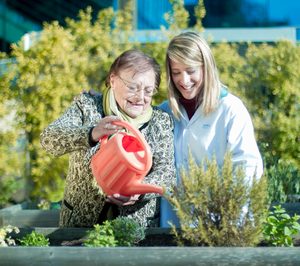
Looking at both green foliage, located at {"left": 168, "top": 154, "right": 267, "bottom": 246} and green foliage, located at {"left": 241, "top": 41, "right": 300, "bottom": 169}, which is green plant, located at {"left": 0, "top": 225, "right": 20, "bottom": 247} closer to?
green foliage, located at {"left": 168, "top": 154, "right": 267, "bottom": 246}

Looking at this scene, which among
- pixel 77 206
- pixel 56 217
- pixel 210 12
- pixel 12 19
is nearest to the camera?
pixel 77 206

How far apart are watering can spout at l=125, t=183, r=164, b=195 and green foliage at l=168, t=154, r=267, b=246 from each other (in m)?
0.19

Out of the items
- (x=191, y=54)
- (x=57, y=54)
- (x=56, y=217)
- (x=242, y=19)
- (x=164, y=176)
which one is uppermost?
(x=242, y=19)

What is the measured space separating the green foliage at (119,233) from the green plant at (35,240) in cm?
18

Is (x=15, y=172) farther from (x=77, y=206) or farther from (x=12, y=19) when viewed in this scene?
(x=12, y=19)

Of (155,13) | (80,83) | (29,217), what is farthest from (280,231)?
(155,13)

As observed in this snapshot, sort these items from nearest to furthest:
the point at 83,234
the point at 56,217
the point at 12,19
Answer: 1. the point at 83,234
2. the point at 56,217
3. the point at 12,19

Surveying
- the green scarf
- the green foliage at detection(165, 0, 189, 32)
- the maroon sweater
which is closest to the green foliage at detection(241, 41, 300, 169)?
the green foliage at detection(165, 0, 189, 32)

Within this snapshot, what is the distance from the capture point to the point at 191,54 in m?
3.63

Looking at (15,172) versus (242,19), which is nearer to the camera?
(15,172)

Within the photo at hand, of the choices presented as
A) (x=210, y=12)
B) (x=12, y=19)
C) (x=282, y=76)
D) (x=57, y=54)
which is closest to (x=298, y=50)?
(x=282, y=76)

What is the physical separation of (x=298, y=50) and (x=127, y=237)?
540 cm

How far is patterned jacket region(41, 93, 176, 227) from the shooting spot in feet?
11.8

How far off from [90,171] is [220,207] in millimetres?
827
